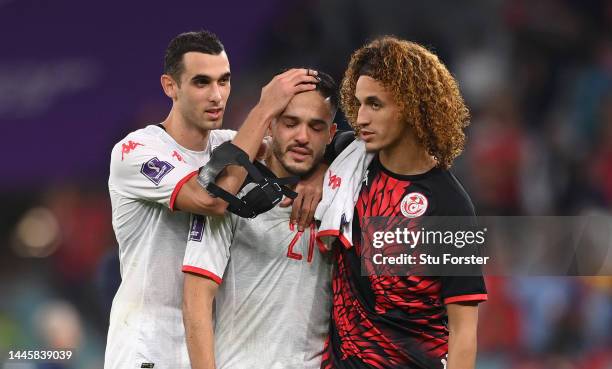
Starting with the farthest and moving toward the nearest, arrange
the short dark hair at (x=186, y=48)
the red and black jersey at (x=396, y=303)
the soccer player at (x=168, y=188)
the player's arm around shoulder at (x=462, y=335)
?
the short dark hair at (x=186, y=48) → the soccer player at (x=168, y=188) → the red and black jersey at (x=396, y=303) → the player's arm around shoulder at (x=462, y=335)

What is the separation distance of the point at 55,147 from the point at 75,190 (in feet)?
1.46

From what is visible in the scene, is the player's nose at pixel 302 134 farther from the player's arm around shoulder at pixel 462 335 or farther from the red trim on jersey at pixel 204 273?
the player's arm around shoulder at pixel 462 335

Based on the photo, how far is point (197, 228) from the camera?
11.7 ft

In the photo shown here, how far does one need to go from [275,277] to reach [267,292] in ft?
0.22

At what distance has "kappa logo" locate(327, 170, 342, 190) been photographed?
11.9 ft

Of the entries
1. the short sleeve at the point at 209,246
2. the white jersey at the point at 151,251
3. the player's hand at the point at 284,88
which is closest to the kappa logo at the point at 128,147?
the white jersey at the point at 151,251

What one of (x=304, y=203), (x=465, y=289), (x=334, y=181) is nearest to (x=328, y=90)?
(x=334, y=181)

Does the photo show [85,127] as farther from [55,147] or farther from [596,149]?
[596,149]

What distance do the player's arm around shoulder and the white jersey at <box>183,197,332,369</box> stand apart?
1.77ft

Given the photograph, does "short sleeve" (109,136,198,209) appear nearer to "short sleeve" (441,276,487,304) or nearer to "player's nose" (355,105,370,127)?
"player's nose" (355,105,370,127)

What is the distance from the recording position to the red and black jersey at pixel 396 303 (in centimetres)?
349

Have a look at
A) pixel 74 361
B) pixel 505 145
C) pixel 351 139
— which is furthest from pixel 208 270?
pixel 505 145

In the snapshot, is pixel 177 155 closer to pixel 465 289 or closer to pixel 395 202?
pixel 395 202

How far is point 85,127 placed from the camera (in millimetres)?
8359
